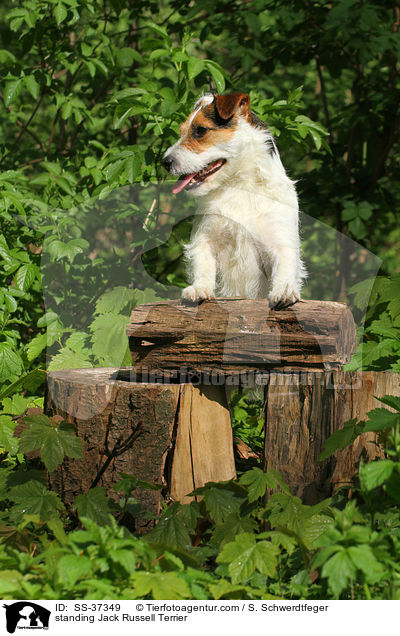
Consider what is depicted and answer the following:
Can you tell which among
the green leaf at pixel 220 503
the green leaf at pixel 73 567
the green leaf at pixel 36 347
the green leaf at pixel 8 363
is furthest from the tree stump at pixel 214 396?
the green leaf at pixel 36 347

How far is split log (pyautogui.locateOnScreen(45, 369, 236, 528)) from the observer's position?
313 centimetres

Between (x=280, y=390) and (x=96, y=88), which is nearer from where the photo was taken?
(x=280, y=390)

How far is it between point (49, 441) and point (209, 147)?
5.82ft

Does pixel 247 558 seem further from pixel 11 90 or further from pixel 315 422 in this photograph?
pixel 11 90

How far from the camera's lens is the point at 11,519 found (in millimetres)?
3006

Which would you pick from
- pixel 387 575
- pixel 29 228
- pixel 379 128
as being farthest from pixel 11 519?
pixel 379 128

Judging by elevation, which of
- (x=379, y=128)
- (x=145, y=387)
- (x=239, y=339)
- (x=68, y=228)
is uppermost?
(x=379, y=128)

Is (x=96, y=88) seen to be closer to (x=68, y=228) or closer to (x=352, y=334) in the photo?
(x=68, y=228)

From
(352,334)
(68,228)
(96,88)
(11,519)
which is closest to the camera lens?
(11,519)

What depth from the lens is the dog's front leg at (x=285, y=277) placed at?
3.07 metres

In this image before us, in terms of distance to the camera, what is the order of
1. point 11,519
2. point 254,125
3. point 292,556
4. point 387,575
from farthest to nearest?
point 254,125, point 11,519, point 292,556, point 387,575

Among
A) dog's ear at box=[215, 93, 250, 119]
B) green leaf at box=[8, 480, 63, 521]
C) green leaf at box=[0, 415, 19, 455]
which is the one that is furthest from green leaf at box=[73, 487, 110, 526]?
dog's ear at box=[215, 93, 250, 119]

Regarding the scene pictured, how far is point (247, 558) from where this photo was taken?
2.42 m

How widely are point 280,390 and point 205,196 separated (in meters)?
1.21
